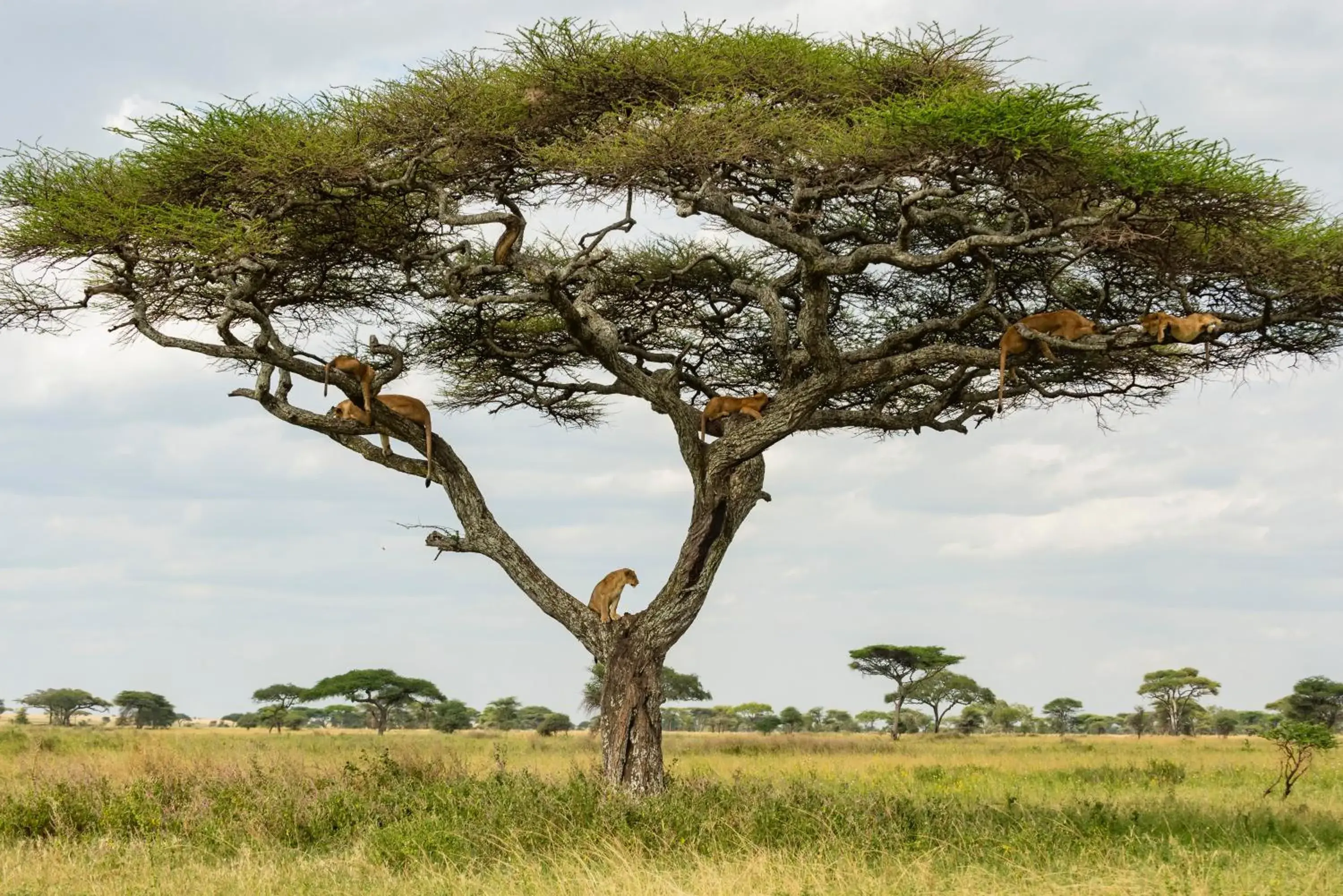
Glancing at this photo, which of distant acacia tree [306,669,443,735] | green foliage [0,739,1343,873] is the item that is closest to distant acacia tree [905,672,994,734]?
distant acacia tree [306,669,443,735]

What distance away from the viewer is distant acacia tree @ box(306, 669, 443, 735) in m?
46.3

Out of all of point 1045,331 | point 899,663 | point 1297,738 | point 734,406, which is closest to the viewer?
point 1045,331

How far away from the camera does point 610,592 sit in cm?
1327

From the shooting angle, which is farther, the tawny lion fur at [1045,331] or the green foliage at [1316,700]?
the green foliage at [1316,700]

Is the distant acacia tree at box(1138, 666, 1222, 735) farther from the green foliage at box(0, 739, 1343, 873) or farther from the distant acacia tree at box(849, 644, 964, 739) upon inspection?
the green foliage at box(0, 739, 1343, 873)

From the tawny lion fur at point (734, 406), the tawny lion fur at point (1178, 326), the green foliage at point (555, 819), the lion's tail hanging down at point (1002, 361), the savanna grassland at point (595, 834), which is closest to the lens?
the savanna grassland at point (595, 834)

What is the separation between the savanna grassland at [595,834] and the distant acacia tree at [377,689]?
2970 cm

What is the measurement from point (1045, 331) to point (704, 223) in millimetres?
3776

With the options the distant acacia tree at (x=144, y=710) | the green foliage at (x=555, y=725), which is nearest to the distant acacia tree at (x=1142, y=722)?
the green foliage at (x=555, y=725)

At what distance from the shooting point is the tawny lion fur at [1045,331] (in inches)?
484

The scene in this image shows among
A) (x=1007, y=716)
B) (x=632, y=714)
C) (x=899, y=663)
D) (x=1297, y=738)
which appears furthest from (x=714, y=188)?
(x=1007, y=716)

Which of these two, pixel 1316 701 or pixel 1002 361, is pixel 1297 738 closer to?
pixel 1002 361

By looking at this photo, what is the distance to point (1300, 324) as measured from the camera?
14.2 meters

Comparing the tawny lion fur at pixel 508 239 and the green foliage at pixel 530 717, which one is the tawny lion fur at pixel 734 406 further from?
the green foliage at pixel 530 717
